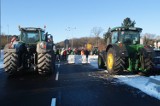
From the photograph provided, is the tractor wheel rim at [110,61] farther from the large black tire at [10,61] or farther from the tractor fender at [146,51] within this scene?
the large black tire at [10,61]

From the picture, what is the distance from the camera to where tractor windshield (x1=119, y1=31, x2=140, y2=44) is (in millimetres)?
19219

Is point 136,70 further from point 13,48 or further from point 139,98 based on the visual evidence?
point 139,98

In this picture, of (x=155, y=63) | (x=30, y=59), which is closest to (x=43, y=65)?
(x=30, y=59)

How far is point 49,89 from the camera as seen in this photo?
12.1 m

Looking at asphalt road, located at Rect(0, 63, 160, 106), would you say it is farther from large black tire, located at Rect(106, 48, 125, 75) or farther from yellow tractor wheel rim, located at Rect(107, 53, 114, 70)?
yellow tractor wheel rim, located at Rect(107, 53, 114, 70)

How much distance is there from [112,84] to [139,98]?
354 centimetres

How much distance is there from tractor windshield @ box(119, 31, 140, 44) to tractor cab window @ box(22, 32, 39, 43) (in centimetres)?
503

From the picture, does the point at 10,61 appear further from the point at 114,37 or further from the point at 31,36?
the point at 114,37

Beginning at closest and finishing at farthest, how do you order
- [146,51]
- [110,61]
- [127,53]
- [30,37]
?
[127,53]
[146,51]
[110,61]
[30,37]

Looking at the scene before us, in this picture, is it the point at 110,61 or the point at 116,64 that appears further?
the point at 110,61

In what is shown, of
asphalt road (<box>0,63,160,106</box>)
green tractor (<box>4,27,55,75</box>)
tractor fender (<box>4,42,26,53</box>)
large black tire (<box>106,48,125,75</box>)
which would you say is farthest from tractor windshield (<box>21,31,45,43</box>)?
→ asphalt road (<box>0,63,160,106</box>)

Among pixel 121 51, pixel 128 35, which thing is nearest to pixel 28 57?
pixel 121 51

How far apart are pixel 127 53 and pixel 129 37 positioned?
2.36 meters

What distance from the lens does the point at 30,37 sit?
63.1 ft
